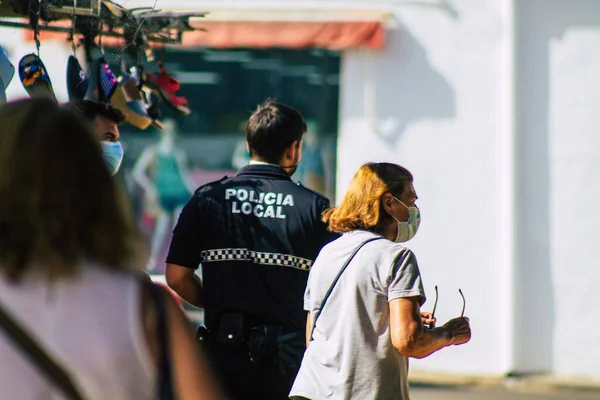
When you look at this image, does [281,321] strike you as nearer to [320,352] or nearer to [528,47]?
[320,352]

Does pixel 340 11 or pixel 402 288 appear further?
pixel 340 11

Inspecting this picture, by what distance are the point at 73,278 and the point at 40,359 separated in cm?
16

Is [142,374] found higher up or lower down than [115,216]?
lower down

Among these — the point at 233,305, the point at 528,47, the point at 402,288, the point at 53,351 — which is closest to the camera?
the point at 53,351

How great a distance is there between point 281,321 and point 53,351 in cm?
205

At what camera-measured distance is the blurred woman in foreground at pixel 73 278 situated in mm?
1812

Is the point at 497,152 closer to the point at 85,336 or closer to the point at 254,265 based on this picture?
the point at 254,265

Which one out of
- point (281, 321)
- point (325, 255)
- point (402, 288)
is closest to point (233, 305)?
point (281, 321)

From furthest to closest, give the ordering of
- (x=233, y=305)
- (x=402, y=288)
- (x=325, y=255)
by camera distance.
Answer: (x=233, y=305) → (x=325, y=255) → (x=402, y=288)

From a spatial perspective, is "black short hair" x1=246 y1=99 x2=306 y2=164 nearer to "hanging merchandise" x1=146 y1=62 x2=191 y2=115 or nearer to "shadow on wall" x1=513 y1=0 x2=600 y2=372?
"hanging merchandise" x1=146 y1=62 x2=191 y2=115

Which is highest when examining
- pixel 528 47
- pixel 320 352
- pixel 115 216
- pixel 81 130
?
pixel 528 47

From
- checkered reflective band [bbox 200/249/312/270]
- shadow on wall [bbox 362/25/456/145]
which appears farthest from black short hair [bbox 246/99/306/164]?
shadow on wall [bbox 362/25/456/145]

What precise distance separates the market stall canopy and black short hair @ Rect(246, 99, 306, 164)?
5188 millimetres

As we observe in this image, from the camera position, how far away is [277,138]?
3975mm
